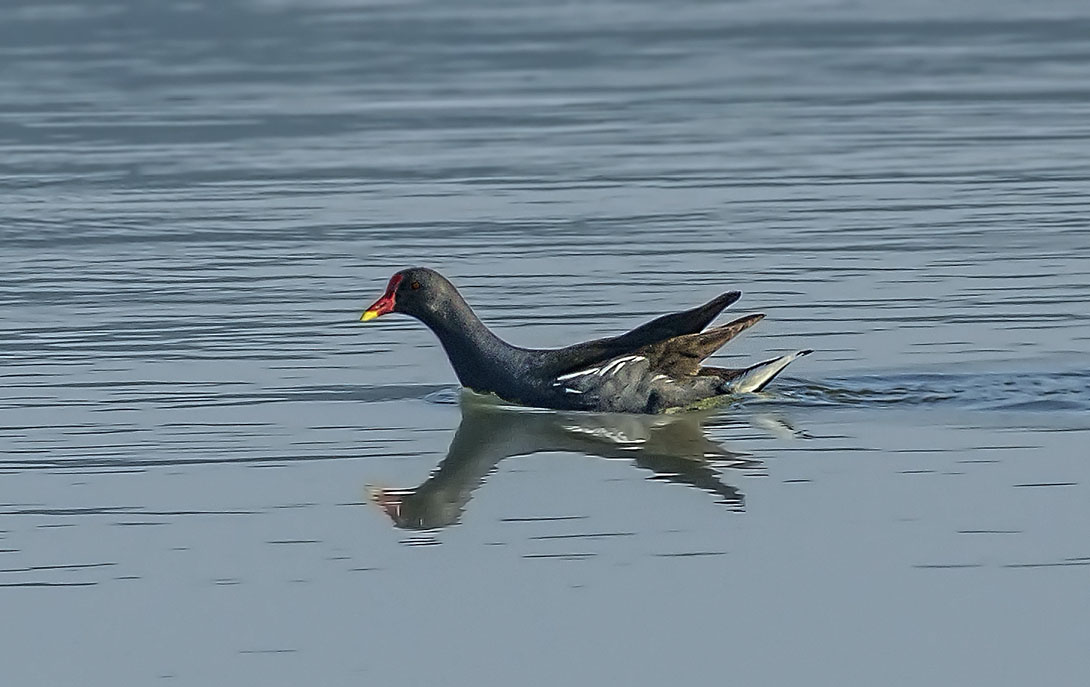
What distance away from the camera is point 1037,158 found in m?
22.3

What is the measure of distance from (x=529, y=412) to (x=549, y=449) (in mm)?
1019

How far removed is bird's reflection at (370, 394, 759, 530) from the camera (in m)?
10.9

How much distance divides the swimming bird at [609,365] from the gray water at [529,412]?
0.62 ft

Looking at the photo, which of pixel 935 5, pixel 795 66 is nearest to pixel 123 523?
pixel 795 66

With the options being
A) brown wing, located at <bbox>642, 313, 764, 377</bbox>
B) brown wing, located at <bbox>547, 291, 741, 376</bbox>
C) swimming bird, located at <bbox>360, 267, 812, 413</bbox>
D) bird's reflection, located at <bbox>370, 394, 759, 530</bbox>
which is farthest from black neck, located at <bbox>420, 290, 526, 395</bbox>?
brown wing, located at <bbox>642, 313, 764, 377</bbox>

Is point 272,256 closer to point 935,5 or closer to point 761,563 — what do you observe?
point 761,563

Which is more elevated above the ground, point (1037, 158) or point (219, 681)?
point (1037, 158)

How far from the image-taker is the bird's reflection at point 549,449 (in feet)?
35.9

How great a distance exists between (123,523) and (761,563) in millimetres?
2885

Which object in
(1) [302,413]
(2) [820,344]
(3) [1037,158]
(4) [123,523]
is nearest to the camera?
(4) [123,523]

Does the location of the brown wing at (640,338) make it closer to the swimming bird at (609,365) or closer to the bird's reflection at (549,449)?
the swimming bird at (609,365)

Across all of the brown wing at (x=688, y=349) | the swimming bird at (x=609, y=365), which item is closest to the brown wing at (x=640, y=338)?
the swimming bird at (x=609, y=365)

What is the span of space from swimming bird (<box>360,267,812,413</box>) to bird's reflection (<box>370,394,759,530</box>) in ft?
0.35

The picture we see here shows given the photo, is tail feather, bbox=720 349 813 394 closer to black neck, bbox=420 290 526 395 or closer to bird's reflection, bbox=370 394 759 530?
bird's reflection, bbox=370 394 759 530
